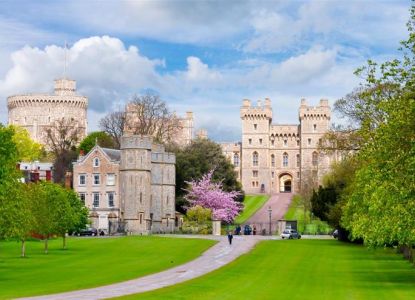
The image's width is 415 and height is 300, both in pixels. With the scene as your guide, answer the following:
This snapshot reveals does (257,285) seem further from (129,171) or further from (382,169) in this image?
(129,171)

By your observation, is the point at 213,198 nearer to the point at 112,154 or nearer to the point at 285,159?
the point at 112,154

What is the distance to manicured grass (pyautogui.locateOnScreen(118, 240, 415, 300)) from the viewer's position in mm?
31094

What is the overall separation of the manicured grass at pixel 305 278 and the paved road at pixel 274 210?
50.2 metres

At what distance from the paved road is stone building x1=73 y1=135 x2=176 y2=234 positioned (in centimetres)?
1423

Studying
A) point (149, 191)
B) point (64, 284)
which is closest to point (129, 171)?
point (149, 191)

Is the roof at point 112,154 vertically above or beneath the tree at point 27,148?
beneath

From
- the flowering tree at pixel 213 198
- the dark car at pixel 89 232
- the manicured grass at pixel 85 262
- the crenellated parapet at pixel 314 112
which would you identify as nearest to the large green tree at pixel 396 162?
the manicured grass at pixel 85 262

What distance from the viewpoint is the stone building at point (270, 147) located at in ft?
554

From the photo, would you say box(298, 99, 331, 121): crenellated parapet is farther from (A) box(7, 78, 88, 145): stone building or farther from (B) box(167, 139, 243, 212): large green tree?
(B) box(167, 139, 243, 212): large green tree

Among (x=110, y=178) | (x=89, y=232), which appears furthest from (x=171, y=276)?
(x=110, y=178)

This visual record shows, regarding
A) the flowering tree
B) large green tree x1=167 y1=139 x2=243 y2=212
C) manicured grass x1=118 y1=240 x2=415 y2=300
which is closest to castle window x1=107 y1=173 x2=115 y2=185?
the flowering tree

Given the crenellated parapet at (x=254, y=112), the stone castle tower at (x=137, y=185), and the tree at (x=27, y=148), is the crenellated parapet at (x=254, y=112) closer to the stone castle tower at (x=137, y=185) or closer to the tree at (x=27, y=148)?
the tree at (x=27, y=148)

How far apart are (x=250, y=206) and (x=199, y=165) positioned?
2832 centimetres

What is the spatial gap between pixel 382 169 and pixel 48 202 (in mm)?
30841
